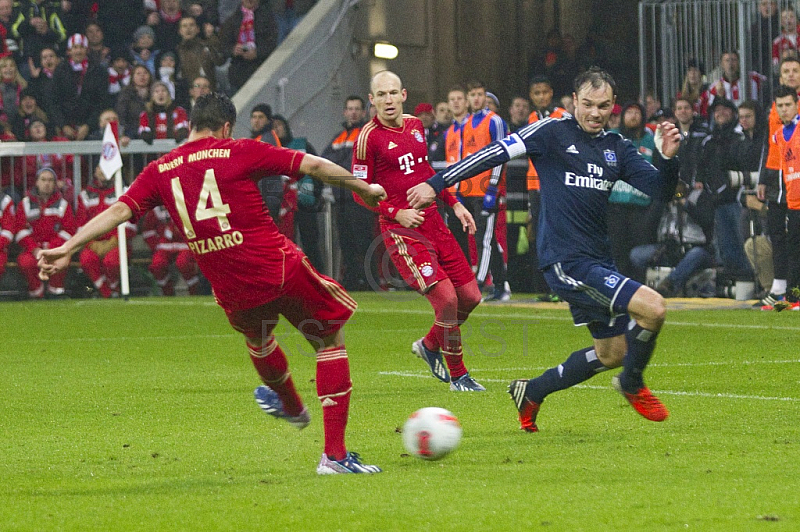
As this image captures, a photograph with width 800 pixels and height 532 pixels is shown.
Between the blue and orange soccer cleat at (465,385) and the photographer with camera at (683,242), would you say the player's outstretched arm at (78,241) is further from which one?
the photographer with camera at (683,242)

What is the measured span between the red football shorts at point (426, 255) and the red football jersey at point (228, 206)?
3.28 m

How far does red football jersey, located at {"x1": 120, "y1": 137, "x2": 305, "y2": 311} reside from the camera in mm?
6207

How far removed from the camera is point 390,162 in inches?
380

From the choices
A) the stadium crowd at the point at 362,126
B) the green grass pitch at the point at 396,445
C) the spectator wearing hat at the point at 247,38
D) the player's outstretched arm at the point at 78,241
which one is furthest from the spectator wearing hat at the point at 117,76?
the player's outstretched arm at the point at 78,241

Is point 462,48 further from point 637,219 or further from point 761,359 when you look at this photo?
point 761,359

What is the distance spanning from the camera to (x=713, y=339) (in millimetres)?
12500

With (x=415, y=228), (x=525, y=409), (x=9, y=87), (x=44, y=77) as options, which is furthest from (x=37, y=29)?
(x=525, y=409)

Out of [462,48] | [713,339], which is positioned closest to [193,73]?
[462,48]

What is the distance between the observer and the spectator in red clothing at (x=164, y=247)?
63.6 feet

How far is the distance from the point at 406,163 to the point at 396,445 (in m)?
3.08

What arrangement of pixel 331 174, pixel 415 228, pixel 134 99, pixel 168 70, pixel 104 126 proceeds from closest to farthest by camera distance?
pixel 331 174 < pixel 415 228 < pixel 104 126 < pixel 134 99 < pixel 168 70

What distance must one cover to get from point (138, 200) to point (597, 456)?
2440 millimetres

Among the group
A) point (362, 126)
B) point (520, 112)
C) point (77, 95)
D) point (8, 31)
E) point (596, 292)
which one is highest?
point (8, 31)

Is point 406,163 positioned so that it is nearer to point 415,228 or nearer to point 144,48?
point 415,228
